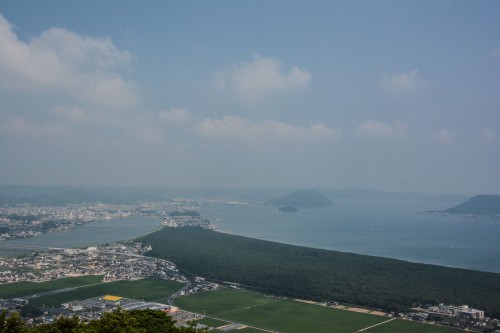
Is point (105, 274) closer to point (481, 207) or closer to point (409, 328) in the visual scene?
point (409, 328)

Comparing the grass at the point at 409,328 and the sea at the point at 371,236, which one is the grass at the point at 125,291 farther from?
the sea at the point at 371,236

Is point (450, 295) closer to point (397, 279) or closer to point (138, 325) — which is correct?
point (397, 279)

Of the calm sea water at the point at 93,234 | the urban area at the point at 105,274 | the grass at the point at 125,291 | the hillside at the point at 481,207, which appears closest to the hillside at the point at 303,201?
the hillside at the point at 481,207

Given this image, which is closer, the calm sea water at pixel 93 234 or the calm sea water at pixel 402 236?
the calm sea water at pixel 402 236

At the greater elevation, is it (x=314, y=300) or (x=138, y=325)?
(x=138, y=325)

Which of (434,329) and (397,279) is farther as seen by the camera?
(397,279)

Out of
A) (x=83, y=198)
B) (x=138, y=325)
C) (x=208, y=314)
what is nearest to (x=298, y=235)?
(x=208, y=314)

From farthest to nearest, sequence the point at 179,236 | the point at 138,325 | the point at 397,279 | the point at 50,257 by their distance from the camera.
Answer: the point at 179,236 < the point at 50,257 < the point at 397,279 < the point at 138,325
